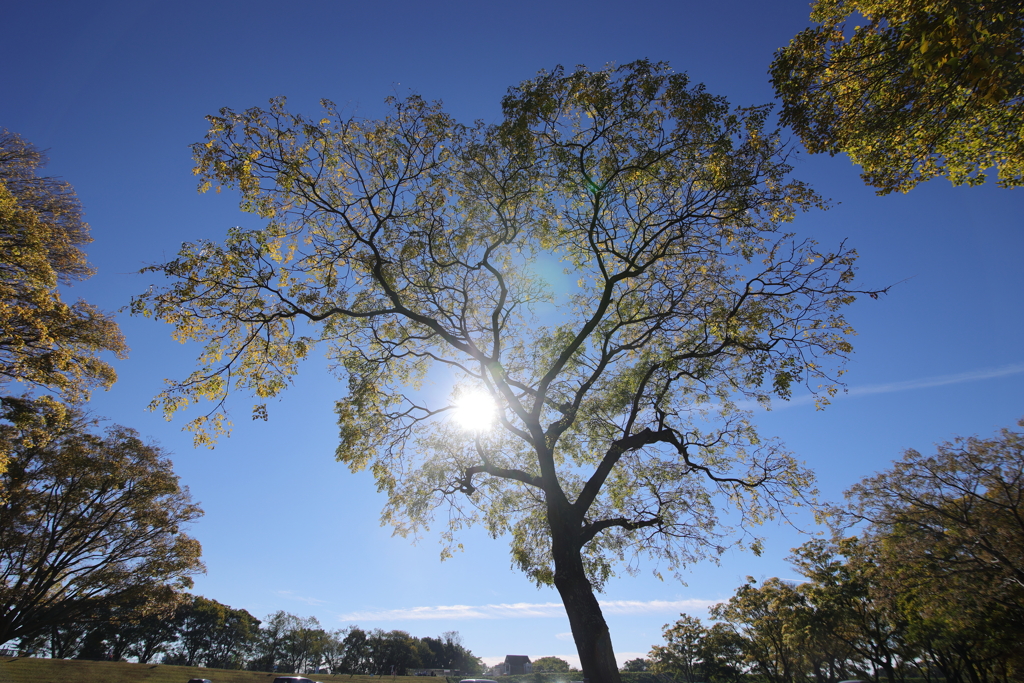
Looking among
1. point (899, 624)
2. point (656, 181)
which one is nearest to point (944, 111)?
point (656, 181)

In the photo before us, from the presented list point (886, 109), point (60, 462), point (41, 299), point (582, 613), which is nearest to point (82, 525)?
point (60, 462)

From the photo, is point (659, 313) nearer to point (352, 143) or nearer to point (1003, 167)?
point (1003, 167)

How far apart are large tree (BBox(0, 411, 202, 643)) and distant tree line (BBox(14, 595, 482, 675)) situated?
41197mm

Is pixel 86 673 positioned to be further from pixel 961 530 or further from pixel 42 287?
pixel 961 530

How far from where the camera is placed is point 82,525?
775 inches

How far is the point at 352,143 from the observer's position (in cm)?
1023

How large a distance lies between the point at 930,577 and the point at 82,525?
128 feet

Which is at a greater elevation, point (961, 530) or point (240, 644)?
point (961, 530)

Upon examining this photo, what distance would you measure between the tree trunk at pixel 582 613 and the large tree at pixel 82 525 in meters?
20.0

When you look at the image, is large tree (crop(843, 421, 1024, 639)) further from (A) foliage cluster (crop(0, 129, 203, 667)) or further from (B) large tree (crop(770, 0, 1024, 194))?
(A) foliage cluster (crop(0, 129, 203, 667))

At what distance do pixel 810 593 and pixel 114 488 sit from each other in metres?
43.1

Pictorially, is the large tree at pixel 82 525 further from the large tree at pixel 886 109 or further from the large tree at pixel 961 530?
the large tree at pixel 961 530

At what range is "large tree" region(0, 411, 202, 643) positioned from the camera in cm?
1809

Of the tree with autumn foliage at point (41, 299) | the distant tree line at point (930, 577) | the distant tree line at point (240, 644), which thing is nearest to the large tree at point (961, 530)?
the distant tree line at point (930, 577)
